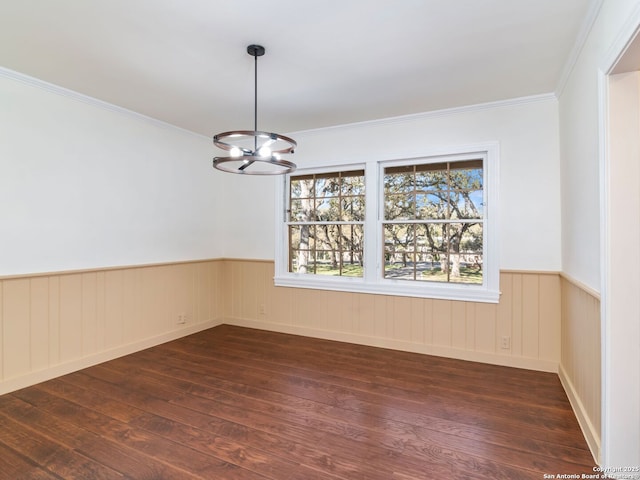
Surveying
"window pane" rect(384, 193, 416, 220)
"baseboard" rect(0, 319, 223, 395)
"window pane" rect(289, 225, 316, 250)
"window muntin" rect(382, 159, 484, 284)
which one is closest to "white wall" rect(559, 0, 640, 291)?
"window muntin" rect(382, 159, 484, 284)

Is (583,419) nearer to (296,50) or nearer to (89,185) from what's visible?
(296,50)

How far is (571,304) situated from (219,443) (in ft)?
9.29

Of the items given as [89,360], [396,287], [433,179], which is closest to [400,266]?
[396,287]

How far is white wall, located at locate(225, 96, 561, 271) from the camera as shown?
3.25 m

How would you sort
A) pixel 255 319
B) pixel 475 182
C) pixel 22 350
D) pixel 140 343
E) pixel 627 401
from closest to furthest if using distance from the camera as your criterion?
1. pixel 627 401
2. pixel 22 350
3. pixel 475 182
4. pixel 140 343
5. pixel 255 319

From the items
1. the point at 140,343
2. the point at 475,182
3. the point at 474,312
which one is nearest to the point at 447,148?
the point at 475,182

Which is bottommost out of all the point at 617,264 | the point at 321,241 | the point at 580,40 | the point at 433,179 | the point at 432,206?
the point at 617,264

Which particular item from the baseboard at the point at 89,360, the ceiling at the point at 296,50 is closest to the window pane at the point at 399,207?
the ceiling at the point at 296,50

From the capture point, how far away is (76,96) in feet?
10.6

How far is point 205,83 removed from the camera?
3.04 m

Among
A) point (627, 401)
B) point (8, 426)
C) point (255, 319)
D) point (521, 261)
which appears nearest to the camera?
point (627, 401)

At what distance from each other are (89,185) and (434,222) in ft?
11.8

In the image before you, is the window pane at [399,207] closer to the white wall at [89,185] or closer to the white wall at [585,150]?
the white wall at [585,150]

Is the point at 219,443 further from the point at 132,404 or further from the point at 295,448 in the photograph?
the point at 132,404
